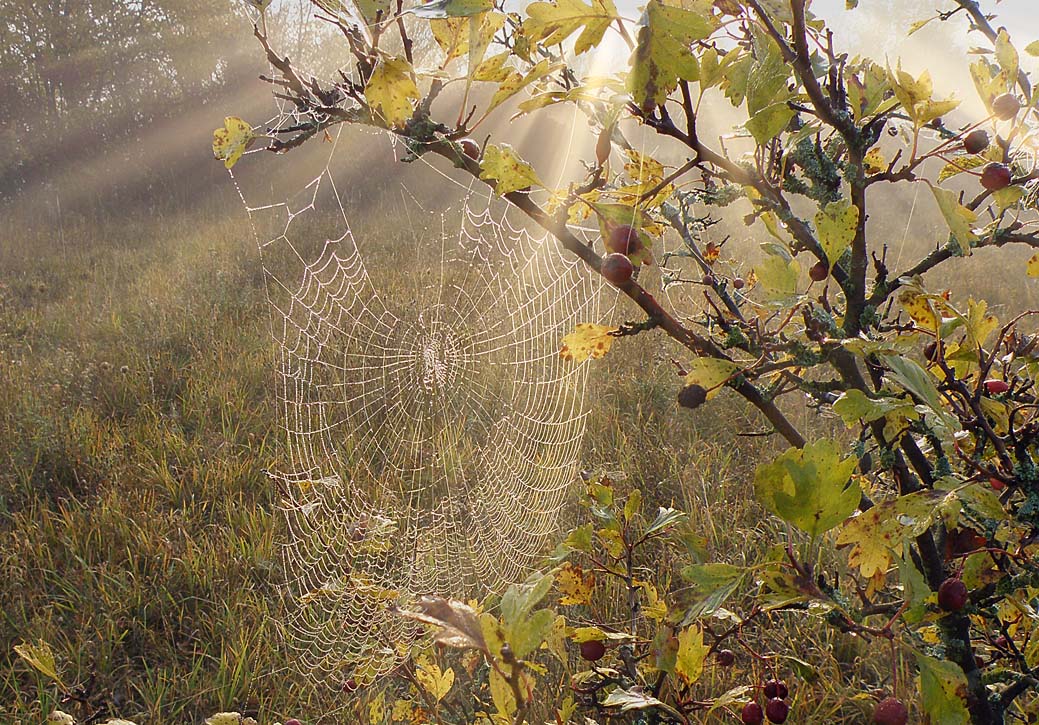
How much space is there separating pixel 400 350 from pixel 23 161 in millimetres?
10962

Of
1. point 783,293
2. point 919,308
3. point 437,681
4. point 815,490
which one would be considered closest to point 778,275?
point 783,293

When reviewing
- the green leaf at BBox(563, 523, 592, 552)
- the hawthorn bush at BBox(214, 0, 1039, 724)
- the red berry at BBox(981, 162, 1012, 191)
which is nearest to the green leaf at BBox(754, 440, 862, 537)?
the hawthorn bush at BBox(214, 0, 1039, 724)

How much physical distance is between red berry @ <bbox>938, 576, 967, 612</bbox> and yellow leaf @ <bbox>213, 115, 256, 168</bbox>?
948 mm

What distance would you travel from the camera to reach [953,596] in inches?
33.6

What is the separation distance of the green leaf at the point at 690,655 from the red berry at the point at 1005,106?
772 millimetres

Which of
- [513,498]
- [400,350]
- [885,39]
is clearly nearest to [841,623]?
[513,498]

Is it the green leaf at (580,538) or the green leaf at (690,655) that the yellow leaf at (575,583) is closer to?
the green leaf at (580,538)

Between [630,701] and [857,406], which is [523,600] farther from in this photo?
[857,406]

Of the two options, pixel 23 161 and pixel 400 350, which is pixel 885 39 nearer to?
pixel 23 161

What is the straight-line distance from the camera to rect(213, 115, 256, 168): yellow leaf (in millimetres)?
833

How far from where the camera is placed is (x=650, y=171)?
1.00m

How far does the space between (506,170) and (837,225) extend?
13.7 inches

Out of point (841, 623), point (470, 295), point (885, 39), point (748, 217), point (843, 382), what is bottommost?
point (841, 623)

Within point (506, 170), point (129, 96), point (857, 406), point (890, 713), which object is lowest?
point (890, 713)
